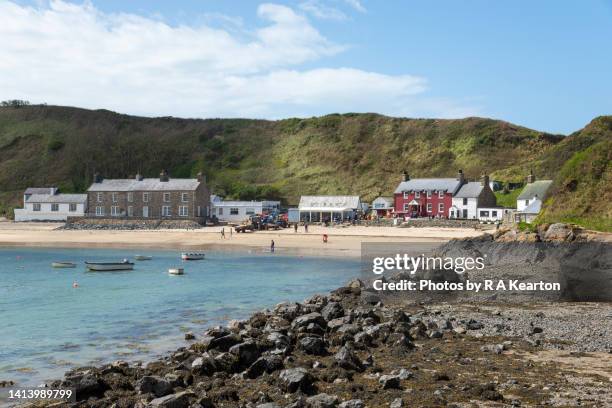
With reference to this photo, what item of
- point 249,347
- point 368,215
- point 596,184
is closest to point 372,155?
point 368,215

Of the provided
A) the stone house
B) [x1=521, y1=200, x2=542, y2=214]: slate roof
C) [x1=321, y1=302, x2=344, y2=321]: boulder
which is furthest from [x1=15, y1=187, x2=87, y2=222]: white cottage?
[x1=321, y1=302, x2=344, y2=321]: boulder

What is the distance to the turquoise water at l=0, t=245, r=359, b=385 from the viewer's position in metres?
18.3

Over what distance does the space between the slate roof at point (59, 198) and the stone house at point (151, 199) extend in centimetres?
283

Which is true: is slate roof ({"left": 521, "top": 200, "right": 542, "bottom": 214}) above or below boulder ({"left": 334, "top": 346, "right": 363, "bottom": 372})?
above

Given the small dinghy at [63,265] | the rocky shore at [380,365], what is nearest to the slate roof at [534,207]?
the rocky shore at [380,365]

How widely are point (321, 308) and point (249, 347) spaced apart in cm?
708

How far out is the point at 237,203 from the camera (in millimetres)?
88000

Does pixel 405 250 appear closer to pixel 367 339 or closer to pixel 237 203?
pixel 367 339

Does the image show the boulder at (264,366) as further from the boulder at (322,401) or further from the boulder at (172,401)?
the boulder at (322,401)

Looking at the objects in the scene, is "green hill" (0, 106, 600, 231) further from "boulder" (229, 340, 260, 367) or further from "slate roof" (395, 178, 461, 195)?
"boulder" (229, 340, 260, 367)

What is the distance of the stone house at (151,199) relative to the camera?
81.3 meters

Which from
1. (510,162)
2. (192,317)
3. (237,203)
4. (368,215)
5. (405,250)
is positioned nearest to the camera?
(192,317)

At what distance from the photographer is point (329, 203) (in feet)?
278

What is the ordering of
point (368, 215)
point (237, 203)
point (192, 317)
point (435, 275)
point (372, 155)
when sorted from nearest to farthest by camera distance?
point (192, 317) → point (435, 275) → point (368, 215) → point (237, 203) → point (372, 155)
